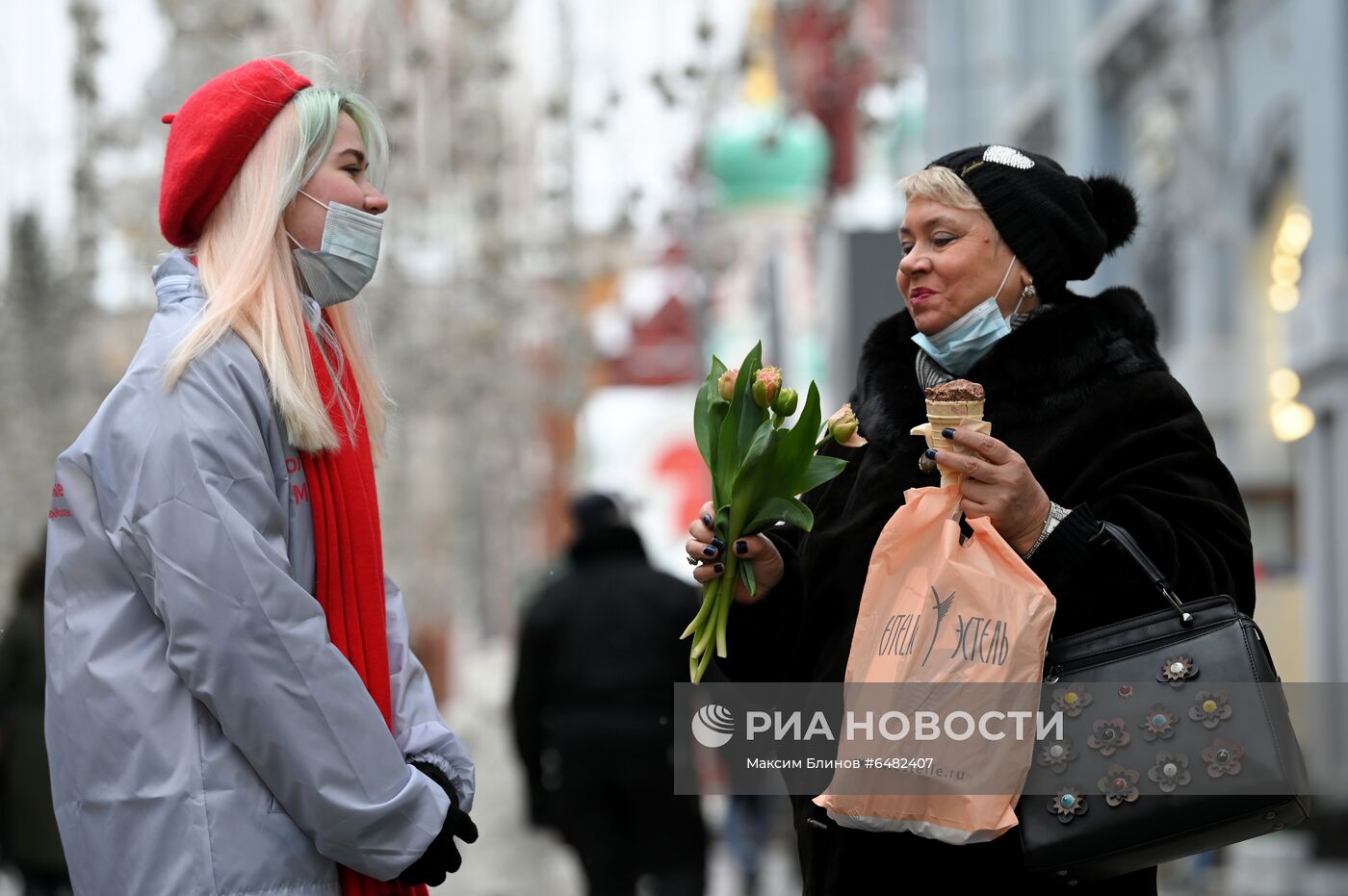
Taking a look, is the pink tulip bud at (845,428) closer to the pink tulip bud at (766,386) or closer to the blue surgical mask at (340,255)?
the pink tulip bud at (766,386)

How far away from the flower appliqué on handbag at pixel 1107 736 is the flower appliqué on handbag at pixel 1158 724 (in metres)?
0.03

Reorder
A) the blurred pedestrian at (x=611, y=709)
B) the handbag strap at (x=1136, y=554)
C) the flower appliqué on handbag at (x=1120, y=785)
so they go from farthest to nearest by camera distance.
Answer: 1. the blurred pedestrian at (x=611, y=709)
2. the handbag strap at (x=1136, y=554)
3. the flower appliqué on handbag at (x=1120, y=785)

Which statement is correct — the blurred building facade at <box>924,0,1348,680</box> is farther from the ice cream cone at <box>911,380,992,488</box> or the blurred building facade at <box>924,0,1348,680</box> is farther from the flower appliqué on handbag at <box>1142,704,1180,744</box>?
the flower appliqué on handbag at <box>1142,704,1180,744</box>

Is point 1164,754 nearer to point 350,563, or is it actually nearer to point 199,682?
point 350,563

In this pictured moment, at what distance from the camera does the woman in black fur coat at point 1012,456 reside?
3500mm

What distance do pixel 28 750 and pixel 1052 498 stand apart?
199 inches

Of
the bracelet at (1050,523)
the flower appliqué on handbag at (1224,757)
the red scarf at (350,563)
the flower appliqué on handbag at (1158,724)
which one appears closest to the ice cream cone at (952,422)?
the bracelet at (1050,523)

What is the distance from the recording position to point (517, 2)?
13680 millimetres

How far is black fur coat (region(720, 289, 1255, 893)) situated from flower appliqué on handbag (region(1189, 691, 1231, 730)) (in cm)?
19

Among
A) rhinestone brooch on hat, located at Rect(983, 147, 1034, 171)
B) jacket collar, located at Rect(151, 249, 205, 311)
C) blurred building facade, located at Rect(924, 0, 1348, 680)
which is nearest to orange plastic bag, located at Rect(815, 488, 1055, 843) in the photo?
rhinestone brooch on hat, located at Rect(983, 147, 1034, 171)

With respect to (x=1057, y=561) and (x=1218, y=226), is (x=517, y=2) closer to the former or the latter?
(x=1218, y=226)

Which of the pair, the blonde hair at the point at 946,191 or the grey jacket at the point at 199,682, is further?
the blonde hair at the point at 946,191

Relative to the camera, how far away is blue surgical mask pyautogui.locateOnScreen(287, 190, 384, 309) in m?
3.60

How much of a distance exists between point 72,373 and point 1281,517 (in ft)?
31.9
